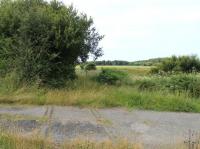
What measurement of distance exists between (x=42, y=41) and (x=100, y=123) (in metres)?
7.34

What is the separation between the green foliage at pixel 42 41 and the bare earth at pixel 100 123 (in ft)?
12.8

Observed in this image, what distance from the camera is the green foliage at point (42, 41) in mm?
17594

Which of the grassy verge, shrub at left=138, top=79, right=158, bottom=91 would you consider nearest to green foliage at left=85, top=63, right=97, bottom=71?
shrub at left=138, top=79, right=158, bottom=91

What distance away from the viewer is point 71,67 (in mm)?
19344

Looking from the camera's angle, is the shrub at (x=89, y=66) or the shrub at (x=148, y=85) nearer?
the shrub at (x=148, y=85)

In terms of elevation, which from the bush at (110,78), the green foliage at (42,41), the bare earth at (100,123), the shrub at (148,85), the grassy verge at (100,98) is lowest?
the bare earth at (100,123)

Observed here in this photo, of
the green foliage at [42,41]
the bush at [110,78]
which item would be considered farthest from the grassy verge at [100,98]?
the bush at [110,78]

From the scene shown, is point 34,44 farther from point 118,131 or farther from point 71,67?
point 118,131

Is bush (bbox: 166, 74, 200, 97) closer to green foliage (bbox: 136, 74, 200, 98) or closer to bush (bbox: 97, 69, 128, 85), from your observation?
green foliage (bbox: 136, 74, 200, 98)

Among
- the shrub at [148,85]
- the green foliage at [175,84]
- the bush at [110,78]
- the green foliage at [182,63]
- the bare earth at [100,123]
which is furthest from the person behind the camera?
the green foliage at [182,63]

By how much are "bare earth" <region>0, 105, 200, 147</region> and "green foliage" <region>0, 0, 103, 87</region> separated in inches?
154

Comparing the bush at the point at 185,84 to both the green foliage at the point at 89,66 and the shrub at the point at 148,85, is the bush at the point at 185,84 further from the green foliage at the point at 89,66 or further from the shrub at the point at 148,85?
the green foliage at the point at 89,66

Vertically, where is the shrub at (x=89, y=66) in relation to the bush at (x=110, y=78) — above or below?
above

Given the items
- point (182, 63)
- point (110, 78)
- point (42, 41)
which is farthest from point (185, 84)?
point (182, 63)
